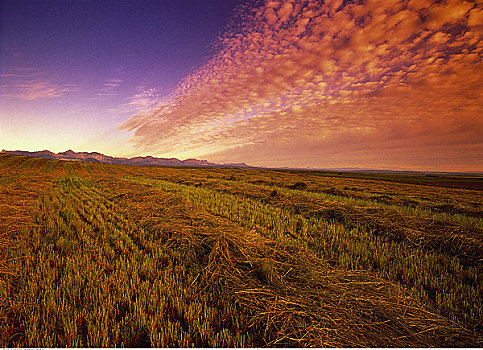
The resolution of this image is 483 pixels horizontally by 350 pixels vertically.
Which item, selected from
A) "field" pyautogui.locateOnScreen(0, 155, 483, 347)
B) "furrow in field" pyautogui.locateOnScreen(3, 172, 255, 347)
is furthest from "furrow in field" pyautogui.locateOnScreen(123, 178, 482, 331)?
"furrow in field" pyautogui.locateOnScreen(3, 172, 255, 347)

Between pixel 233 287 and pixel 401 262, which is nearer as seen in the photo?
pixel 233 287

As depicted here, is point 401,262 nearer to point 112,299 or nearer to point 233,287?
point 233,287

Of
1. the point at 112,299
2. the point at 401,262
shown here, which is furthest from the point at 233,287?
the point at 401,262

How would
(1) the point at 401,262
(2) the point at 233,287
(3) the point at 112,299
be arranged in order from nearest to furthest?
Result: 1. (3) the point at 112,299
2. (2) the point at 233,287
3. (1) the point at 401,262

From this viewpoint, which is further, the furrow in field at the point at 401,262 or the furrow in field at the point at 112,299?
the furrow in field at the point at 401,262

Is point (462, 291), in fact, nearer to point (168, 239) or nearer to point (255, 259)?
point (255, 259)

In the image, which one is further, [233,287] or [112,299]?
[233,287]

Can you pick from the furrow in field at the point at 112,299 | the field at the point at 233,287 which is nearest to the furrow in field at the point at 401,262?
the field at the point at 233,287

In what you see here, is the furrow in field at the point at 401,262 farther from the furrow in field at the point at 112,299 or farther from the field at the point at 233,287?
the furrow in field at the point at 112,299

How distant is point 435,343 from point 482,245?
3816mm

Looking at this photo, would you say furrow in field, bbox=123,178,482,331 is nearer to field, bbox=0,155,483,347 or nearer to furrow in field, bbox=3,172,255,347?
field, bbox=0,155,483,347

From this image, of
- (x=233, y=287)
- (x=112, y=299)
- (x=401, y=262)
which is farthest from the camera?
(x=401, y=262)

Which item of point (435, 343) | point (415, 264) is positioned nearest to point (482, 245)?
point (415, 264)

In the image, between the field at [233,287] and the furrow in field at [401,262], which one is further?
the furrow in field at [401,262]
